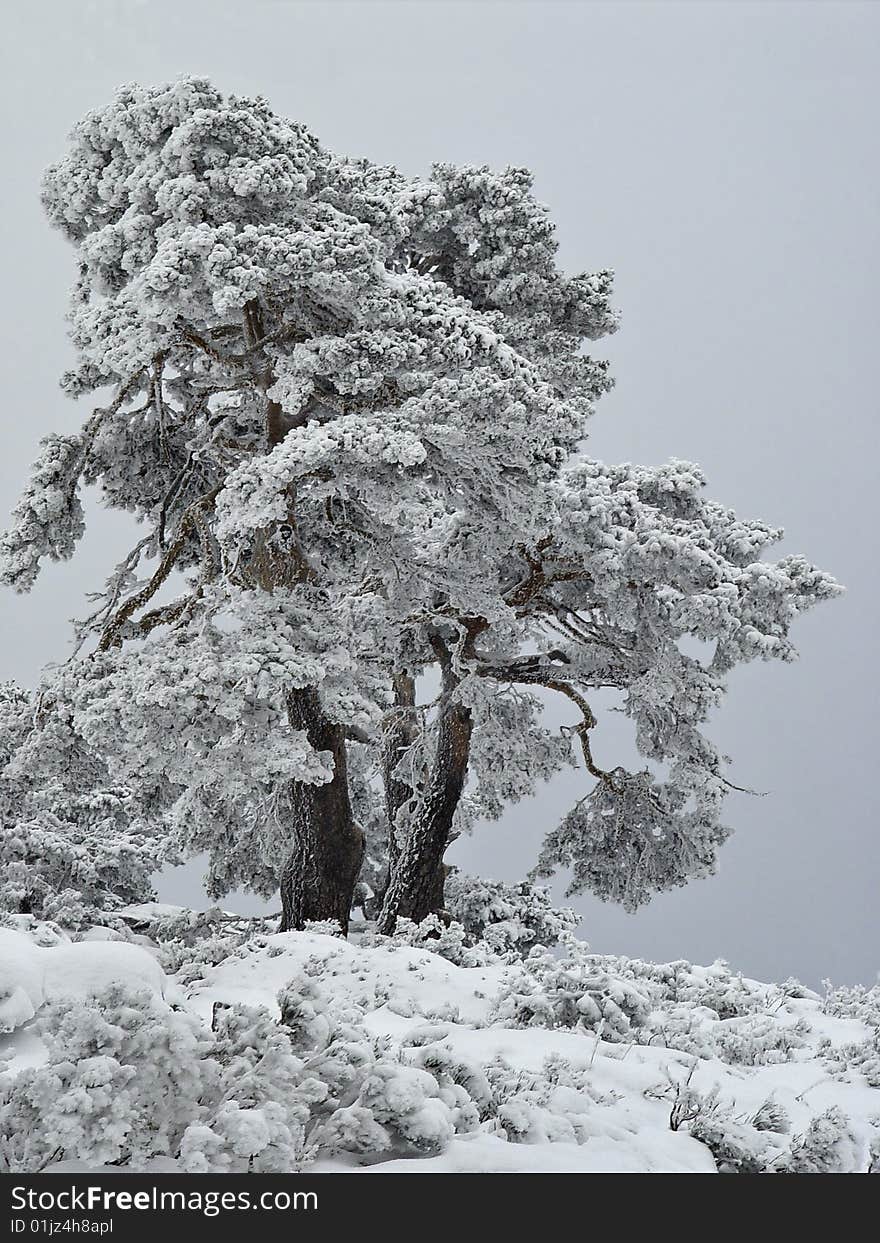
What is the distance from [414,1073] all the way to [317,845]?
717cm

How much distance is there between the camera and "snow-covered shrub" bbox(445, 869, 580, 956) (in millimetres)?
13711

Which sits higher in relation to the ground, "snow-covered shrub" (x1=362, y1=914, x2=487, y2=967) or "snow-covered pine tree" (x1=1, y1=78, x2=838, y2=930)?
"snow-covered pine tree" (x1=1, y1=78, x2=838, y2=930)

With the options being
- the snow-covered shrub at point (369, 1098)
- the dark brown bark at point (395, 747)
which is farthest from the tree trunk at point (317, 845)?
the snow-covered shrub at point (369, 1098)

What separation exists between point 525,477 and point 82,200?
199 inches

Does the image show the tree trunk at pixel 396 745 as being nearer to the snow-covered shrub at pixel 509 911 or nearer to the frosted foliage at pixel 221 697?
the snow-covered shrub at pixel 509 911

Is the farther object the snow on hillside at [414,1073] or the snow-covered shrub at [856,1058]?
the snow-covered shrub at [856,1058]

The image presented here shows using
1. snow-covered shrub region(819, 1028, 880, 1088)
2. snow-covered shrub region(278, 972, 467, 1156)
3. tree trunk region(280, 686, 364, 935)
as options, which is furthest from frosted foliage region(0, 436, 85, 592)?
snow-covered shrub region(819, 1028, 880, 1088)

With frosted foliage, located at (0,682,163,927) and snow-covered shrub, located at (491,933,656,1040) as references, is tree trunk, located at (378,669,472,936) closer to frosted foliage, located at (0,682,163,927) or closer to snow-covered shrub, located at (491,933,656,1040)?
frosted foliage, located at (0,682,163,927)

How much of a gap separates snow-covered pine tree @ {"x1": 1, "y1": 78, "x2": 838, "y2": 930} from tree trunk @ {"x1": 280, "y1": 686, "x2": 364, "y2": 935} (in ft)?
0.11

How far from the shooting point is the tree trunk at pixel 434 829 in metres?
12.9

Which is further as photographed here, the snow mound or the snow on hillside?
the snow mound

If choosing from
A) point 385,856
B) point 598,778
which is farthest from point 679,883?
point 385,856

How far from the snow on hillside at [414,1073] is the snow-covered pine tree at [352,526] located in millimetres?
3364

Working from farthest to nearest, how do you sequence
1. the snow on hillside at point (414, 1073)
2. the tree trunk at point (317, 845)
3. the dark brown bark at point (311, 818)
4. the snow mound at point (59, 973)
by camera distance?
1. the tree trunk at point (317, 845)
2. the dark brown bark at point (311, 818)
3. the snow mound at point (59, 973)
4. the snow on hillside at point (414, 1073)
